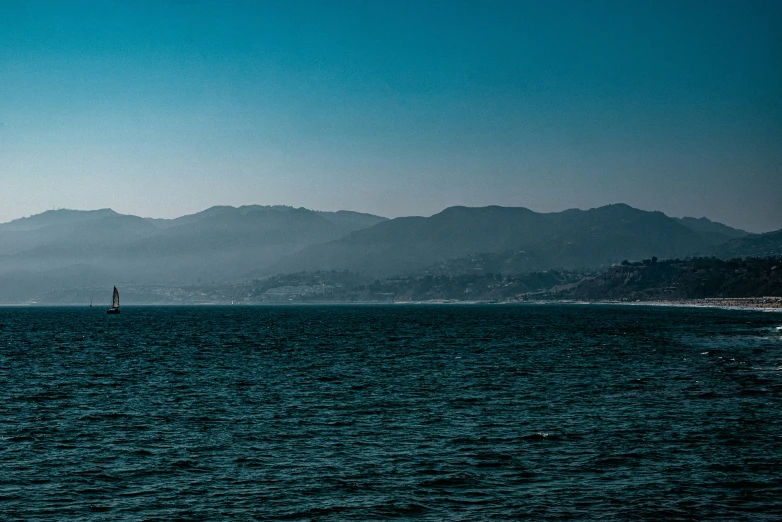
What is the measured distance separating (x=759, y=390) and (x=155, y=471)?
146ft

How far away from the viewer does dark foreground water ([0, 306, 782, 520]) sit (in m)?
29.7

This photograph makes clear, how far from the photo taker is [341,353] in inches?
3935

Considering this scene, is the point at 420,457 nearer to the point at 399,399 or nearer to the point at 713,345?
the point at 399,399

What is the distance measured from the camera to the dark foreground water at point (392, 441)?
97.4 ft

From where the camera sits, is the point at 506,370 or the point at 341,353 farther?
the point at 341,353

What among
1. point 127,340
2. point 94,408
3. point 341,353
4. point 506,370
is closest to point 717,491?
point 94,408

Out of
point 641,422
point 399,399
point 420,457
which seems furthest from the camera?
point 399,399

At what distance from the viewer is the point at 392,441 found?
40.8 metres

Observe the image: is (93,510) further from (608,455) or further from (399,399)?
(399,399)

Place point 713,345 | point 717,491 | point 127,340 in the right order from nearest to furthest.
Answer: point 717,491
point 713,345
point 127,340

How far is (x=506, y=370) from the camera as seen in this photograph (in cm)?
7575

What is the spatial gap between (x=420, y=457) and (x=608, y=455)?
8869 millimetres

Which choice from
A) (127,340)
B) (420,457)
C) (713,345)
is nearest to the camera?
(420,457)

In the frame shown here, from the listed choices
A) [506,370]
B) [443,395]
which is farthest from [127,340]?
[443,395]
